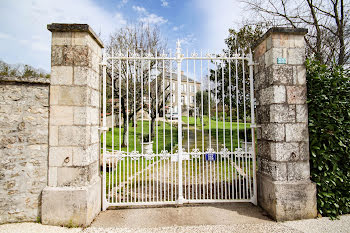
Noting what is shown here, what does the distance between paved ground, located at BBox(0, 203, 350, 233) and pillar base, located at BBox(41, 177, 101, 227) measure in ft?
0.32

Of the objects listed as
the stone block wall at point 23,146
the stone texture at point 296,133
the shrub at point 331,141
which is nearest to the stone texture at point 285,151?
the stone texture at point 296,133

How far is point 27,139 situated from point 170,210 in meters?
2.66

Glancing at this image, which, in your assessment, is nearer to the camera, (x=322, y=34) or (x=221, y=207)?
(x=221, y=207)

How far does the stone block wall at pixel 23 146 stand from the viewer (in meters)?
2.81

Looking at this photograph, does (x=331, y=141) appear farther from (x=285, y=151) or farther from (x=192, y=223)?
(x=192, y=223)

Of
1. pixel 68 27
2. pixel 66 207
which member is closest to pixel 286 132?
pixel 66 207

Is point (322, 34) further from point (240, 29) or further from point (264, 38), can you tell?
point (264, 38)

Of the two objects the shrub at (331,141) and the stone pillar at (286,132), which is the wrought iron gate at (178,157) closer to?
the stone pillar at (286,132)

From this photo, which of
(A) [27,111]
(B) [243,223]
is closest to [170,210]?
(B) [243,223]

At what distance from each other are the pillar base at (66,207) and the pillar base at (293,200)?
2.99 meters

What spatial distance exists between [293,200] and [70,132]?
3.77 meters

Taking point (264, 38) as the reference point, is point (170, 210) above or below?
below

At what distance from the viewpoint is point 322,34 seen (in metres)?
6.82

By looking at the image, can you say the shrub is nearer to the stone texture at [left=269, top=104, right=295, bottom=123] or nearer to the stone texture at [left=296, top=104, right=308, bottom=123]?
the stone texture at [left=296, top=104, right=308, bottom=123]
